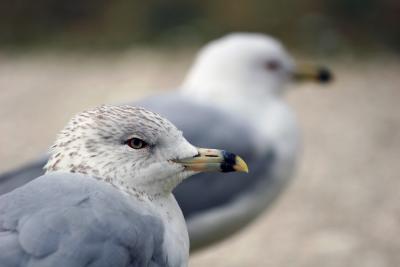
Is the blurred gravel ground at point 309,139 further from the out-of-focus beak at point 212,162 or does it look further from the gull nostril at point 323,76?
the out-of-focus beak at point 212,162

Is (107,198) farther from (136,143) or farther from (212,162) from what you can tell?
(212,162)

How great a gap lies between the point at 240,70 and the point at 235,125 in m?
0.36

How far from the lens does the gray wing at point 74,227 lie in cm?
178

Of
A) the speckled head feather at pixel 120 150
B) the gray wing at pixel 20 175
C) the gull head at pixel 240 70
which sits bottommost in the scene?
the gray wing at pixel 20 175

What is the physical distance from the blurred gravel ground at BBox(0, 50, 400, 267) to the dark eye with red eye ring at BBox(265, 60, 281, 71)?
0.62 m

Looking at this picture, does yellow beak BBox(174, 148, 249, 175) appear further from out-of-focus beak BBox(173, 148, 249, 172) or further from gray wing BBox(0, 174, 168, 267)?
gray wing BBox(0, 174, 168, 267)

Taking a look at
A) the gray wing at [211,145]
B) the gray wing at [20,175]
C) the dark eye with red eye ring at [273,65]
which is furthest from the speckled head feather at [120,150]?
the dark eye with red eye ring at [273,65]

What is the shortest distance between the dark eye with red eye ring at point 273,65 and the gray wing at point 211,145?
0.42m

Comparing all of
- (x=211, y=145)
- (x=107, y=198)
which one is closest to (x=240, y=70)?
(x=211, y=145)

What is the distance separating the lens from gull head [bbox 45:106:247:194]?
2031 mm

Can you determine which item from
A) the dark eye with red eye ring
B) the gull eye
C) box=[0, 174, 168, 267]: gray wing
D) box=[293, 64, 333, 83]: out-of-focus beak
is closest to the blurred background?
box=[293, 64, 333, 83]: out-of-focus beak

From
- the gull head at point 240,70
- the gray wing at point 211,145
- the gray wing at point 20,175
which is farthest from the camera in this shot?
the gull head at point 240,70

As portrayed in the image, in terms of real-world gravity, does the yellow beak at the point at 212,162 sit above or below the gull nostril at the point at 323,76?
below

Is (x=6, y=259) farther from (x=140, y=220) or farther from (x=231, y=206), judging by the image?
(x=231, y=206)
